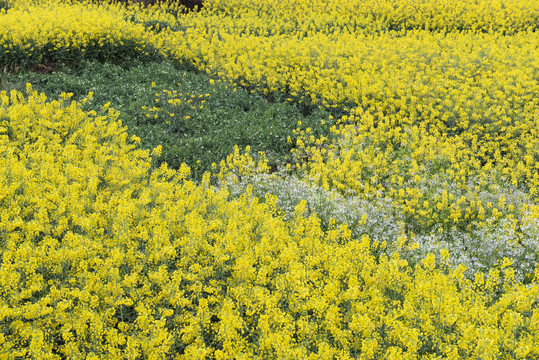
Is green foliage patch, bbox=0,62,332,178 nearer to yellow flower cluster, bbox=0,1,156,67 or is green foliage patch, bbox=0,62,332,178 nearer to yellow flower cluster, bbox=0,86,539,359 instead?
yellow flower cluster, bbox=0,1,156,67

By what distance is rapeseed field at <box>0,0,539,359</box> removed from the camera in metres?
3.13

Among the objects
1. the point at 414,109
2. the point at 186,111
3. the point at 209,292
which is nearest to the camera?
the point at 209,292

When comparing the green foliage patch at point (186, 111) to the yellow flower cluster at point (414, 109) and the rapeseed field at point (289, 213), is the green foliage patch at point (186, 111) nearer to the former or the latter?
the rapeseed field at point (289, 213)

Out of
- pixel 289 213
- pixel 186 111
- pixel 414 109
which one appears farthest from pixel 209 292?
pixel 414 109

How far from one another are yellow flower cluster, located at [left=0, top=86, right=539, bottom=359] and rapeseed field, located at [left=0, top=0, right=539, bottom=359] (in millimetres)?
19

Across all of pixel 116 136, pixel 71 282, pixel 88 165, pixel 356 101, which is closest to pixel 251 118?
pixel 356 101

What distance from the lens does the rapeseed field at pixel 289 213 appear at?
10.3 ft

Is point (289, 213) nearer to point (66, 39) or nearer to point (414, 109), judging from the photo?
point (414, 109)

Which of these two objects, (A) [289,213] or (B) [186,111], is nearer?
(A) [289,213]

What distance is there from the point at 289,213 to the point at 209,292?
190 centimetres

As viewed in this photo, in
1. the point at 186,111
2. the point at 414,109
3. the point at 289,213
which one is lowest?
the point at 289,213

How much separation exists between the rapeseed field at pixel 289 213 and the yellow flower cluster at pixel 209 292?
19mm

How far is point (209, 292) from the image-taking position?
11.4 feet

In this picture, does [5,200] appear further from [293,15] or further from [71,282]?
[293,15]
